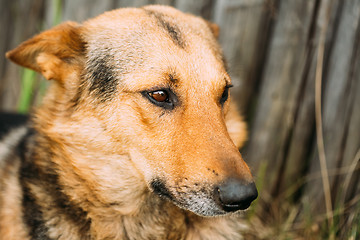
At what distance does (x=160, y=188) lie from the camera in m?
2.39

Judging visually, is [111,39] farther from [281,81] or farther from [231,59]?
[281,81]

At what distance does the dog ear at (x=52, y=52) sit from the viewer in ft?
8.73

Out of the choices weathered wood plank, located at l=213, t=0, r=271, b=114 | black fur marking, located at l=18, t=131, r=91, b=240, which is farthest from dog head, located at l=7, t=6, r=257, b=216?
weathered wood plank, located at l=213, t=0, r=271, b=114

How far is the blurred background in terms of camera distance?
11.2 ft

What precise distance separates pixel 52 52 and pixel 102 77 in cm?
43

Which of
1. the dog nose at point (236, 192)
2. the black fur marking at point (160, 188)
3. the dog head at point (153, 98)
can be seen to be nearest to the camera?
the dog nose at point (236, 192)

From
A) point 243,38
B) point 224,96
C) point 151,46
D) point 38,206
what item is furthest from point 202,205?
point 243,38

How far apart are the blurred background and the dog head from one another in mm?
958

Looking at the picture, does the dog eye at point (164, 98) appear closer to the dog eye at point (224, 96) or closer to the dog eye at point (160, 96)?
the dog eye at point (160, 96)

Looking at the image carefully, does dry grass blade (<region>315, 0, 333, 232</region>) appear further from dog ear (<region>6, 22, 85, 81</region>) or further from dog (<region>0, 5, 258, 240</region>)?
dog ear (<region>6, 22, 85, 81</region>)

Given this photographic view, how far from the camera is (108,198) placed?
105 inches

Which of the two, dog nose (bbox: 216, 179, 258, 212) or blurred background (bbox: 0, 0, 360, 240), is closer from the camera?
dog nose (bbox: 216, 179, 258, 212)

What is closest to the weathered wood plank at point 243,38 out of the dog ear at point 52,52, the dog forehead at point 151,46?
the dog forehead at point 151,46

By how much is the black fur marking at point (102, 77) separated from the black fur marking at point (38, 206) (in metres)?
0.68
